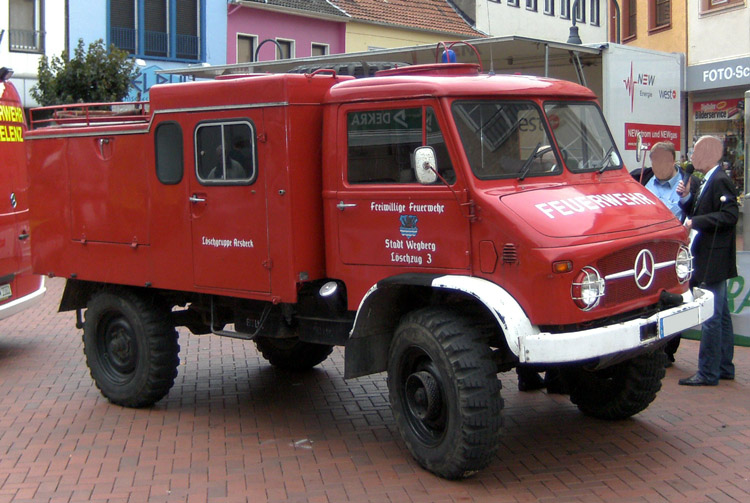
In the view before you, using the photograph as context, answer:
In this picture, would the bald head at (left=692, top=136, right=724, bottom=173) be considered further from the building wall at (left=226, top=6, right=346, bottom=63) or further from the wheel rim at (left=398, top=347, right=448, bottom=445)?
the building wall at (left=226, top=6, right=346, bottom=63)

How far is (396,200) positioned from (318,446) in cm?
179

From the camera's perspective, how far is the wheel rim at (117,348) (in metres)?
7.53

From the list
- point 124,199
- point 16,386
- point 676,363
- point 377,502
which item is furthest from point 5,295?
point 676,363

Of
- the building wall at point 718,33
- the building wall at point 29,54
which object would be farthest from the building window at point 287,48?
the building wall at point 718,33

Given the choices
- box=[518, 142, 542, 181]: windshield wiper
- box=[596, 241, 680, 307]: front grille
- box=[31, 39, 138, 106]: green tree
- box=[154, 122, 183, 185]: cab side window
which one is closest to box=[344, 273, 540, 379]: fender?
box=[596, 241, 680, 307]: front grille

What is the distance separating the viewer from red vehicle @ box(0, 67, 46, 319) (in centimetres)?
968

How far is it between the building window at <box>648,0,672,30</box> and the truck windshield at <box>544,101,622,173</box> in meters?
19.2

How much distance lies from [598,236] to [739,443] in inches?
77.9

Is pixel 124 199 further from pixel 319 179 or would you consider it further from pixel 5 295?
pixel 5 295

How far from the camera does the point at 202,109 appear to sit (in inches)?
266

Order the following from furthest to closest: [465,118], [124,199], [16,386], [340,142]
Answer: [16,386] → [124,199] → [340,142] → [465,118]

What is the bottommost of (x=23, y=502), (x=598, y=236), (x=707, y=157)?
(x=23, y=502)

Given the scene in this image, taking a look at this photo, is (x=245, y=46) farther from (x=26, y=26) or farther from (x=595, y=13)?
(x=595, y=13)

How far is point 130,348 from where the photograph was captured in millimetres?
7535
